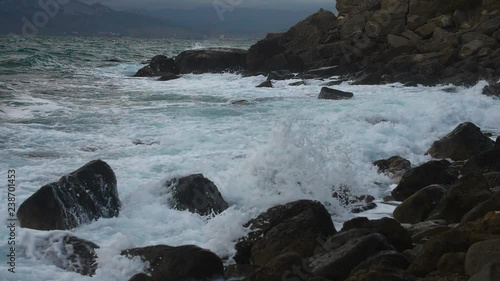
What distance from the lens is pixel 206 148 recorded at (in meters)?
11.2

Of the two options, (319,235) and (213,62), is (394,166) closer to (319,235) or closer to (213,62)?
(319,235)

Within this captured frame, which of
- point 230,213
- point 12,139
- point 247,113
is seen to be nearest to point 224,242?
point 230,213

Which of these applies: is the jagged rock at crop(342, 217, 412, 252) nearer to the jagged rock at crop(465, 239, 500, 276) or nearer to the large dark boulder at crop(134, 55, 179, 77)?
the jagged rock at crop(465, 239, 500, 276)

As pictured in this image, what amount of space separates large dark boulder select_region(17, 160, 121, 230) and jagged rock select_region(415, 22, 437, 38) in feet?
66.0

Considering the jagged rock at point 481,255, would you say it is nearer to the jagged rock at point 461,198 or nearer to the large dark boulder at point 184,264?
the jagged rock at point 461,198

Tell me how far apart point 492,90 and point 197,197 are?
11940 millimetres

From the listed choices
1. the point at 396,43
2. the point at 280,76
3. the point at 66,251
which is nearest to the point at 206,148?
the point at 66,251

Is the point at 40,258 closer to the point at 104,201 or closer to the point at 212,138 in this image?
the point at 104,201

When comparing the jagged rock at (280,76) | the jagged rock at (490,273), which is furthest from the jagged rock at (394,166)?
the jagged rock at (280,76)

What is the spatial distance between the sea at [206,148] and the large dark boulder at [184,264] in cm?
24

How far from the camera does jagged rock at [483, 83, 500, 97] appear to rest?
16.5 m

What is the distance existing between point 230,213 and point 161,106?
36.4ft

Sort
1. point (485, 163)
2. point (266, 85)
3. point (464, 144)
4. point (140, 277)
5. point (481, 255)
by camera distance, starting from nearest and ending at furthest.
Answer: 1. point (481, 255)
2. point (140, 277)
3. point (485, 163)
4. point (464, 144)
5. point (266, 85)

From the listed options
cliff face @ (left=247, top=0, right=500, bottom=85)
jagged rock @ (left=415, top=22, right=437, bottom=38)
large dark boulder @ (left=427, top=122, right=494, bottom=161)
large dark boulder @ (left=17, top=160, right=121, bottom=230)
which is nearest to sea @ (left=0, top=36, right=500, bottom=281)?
large dark boulder @ (left=17, top=160, right=121, bottom=230)
